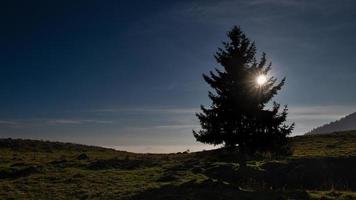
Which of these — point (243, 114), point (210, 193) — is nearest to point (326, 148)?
point (243, 114)

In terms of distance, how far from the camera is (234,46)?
45.1 m

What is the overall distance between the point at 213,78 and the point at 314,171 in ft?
57.4

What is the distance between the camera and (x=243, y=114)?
43.0 metres

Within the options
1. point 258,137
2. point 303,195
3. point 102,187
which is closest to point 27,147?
point 258,137

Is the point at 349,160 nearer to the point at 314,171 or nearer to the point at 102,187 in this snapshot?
the point at 314,171

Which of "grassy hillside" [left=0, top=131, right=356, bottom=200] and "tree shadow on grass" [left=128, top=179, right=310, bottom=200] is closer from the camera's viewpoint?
"tree shadow on grass" [left=128, top=179, right=310, bottom=200]

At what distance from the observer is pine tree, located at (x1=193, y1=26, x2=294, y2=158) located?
42406mm

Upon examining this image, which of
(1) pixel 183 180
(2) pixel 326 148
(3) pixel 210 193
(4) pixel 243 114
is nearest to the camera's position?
(3) pixel 210 193

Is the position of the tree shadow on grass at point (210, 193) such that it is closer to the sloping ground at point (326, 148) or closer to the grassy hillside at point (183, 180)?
the grassy hillside at point (183, 180)

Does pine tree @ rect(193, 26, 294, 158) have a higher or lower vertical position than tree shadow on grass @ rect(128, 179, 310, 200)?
higher

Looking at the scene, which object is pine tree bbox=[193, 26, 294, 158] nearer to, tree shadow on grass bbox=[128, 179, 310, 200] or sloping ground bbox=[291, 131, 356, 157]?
sloping ground bbox=[291, 131, 356, 157]

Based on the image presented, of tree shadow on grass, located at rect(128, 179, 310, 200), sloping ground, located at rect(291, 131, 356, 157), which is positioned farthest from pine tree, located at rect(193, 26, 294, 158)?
tree shadow on grass, located at rect(128, 179, 310, 200)

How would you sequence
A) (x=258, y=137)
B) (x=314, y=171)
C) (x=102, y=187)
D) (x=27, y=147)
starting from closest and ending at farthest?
(x=102, y=187), (x=314, y=171), (x=258, y=137), (x=27, y=147)

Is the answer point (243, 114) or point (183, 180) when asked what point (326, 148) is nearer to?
point (243, 114)
